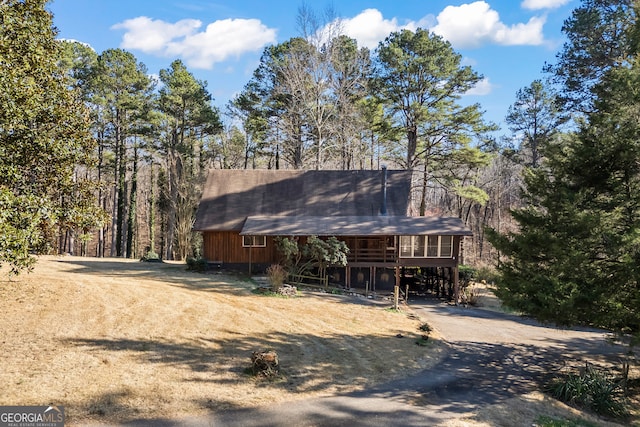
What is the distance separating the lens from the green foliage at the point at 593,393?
36.7ft

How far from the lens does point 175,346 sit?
41.5ft

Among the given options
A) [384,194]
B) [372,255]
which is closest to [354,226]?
[372,255]

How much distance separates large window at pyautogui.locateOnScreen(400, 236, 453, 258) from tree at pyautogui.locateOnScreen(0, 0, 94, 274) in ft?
62.4

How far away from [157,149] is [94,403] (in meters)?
36.4

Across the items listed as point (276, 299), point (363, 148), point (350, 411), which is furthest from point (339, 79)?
point (350, 411)

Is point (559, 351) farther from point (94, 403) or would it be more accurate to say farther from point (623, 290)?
point (94, 403)

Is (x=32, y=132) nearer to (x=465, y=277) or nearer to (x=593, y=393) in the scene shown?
(x=593, y=393)

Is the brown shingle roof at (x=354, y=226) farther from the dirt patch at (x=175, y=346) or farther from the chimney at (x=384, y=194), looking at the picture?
the dirt patch at (x=175, y=346)

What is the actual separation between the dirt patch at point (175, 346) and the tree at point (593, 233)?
4461mm

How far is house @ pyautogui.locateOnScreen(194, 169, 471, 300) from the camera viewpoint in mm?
25547

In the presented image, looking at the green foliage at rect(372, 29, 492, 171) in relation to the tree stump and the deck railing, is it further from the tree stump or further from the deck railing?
the tree stump

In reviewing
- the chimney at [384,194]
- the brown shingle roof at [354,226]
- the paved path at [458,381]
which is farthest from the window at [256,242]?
the paved path at [458,381]

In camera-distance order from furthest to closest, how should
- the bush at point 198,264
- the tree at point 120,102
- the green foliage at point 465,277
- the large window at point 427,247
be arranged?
the tree at point 120,102 < the green foliage at point 465,277 < the bush at point 198,264 < the large window at point 427,247

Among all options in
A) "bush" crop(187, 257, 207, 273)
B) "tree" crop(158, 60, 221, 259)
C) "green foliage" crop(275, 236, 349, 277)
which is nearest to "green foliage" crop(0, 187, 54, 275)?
"green foliage" crop(275, 236, 349, 277)
